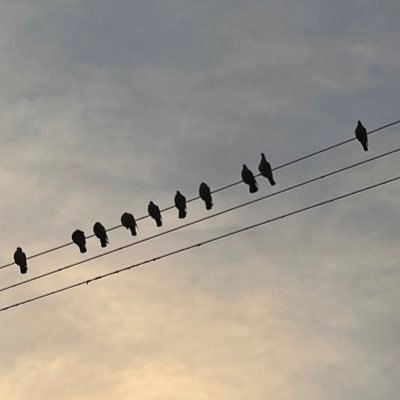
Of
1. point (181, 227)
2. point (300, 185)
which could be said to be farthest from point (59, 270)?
point (300, 185)

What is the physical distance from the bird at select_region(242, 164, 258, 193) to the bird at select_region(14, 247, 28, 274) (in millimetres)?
8702

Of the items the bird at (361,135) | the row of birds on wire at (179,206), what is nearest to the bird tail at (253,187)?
the row of birds on wire at (179,206)

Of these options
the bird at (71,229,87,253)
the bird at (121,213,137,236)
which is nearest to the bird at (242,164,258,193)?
the bird at (121,213,137,236)

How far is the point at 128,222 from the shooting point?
33312mm

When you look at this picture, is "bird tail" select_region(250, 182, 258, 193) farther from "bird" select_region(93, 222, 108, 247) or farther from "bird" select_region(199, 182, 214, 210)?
"bird" select_region(93, 222, 108, 247)

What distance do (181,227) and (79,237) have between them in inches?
384

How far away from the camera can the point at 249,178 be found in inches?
1346

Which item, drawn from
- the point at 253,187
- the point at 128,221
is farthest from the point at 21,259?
the point at 253,187

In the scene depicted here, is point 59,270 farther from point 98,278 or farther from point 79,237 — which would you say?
point 79,237

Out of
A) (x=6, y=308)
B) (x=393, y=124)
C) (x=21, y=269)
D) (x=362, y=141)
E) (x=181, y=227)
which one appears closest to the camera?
(x=393, y=124)

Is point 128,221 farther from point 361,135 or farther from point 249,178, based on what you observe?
point 361,135

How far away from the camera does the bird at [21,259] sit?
120 ft

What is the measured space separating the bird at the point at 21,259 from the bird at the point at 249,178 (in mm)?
8702

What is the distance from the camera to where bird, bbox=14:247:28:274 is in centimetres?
3669
